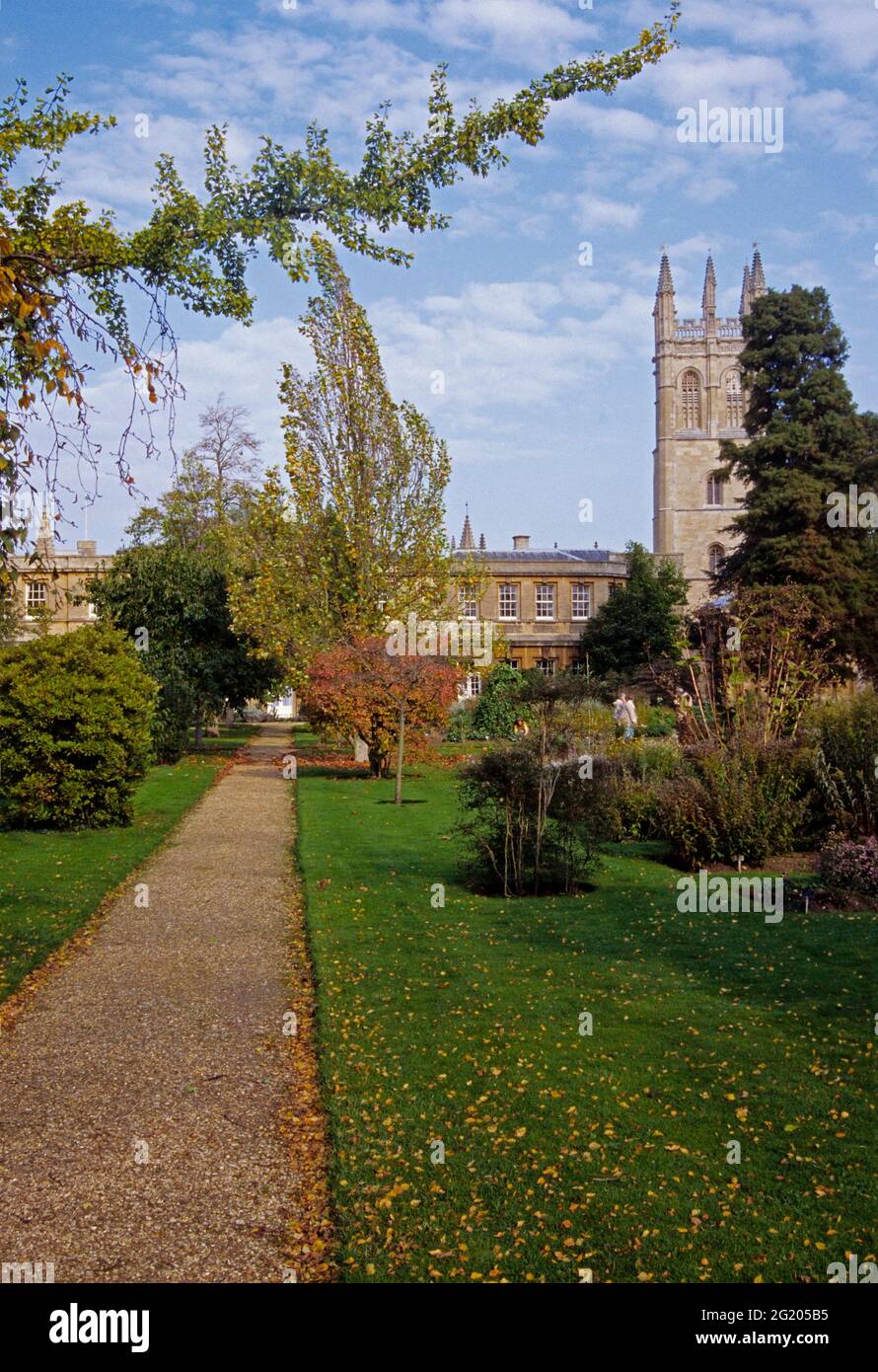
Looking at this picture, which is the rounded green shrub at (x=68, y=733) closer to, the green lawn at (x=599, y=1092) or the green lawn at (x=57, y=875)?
the green lawn at (x=57, y=875)

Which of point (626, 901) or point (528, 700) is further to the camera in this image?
point (528, 700)

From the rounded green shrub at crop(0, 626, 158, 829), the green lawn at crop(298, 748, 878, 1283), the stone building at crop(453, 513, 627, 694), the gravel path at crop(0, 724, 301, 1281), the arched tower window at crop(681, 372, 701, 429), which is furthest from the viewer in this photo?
the arched tower window at crop(681, 372, 701, 429)

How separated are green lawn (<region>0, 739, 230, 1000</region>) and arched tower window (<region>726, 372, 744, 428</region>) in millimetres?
77524

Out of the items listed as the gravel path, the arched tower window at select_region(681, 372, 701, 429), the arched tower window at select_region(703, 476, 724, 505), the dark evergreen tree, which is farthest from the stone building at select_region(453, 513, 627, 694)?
the gravel path

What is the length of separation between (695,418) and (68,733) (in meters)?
80.3

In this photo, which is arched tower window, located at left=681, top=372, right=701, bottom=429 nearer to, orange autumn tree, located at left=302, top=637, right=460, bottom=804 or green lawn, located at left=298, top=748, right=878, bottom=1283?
orange autumn tree, located at left=302, top=637, right=460, bottom=804

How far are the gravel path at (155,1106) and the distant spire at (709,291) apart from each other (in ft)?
292

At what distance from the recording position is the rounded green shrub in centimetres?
1600

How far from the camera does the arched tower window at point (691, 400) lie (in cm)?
8844

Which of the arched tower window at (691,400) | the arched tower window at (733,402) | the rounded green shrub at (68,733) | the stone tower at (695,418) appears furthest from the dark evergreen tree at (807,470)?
the arched tower window at (733,402)

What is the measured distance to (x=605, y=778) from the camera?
1344 cm
